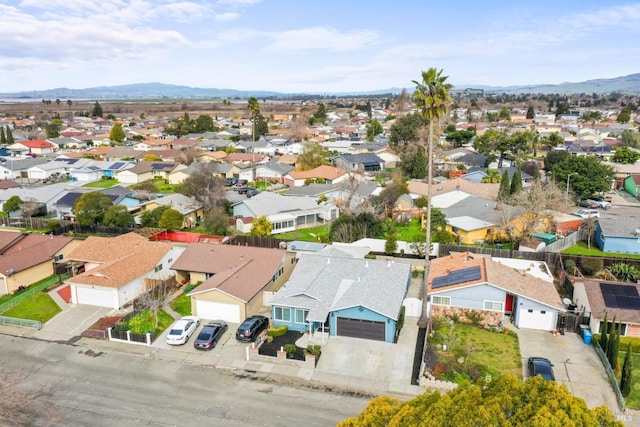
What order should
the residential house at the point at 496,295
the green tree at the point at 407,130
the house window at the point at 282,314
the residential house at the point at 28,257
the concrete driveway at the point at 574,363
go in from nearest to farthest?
the concrete driveway at the point at 574,363, the residential house at the point at 496,295, the house window at the point at 282,314, the residential house at the point at 28,257, the green tree at the point at 407,130

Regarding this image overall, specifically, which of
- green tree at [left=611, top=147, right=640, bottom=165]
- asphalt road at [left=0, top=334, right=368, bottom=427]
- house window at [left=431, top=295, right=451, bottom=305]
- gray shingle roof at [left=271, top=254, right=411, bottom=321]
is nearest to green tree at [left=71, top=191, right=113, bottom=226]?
asphalt road at [left=0, top=334, right=368, bottom=427]

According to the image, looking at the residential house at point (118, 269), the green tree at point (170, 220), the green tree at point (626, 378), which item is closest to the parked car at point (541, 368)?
the green tree at point (626, 378)

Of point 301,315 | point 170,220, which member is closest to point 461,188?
point 170,220

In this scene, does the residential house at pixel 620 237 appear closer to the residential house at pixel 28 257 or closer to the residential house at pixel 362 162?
the residential house at pixel 362 162

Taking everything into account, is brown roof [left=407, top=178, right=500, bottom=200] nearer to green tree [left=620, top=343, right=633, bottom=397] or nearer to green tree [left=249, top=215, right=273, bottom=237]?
green tree [left=249, top=215, right=273, bottom=237]

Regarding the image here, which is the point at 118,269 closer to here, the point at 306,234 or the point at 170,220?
the point at 170,220

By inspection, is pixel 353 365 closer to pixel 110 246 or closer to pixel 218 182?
pixel 110 246
